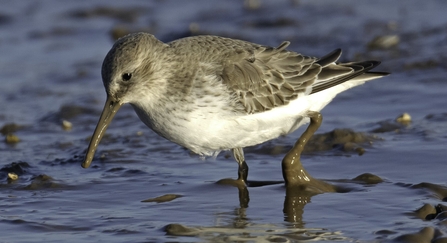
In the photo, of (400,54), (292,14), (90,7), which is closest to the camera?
(400,54)

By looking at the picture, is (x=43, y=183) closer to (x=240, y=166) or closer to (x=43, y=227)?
(x=43, y=227)

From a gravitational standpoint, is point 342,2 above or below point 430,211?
above

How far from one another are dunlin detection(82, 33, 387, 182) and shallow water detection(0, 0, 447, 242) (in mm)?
567

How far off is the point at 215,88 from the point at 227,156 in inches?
76.0

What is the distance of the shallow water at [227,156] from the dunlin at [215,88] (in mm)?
567

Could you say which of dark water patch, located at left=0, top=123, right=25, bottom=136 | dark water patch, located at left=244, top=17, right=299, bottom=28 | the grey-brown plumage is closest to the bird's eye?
the grey-brown plumage

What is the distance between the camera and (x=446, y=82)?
10.6 m

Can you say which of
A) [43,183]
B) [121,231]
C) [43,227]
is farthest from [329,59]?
[43,227]

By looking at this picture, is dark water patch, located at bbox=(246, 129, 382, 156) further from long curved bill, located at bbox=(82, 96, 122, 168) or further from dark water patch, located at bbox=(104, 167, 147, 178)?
long curved bill, located at bbox=(82, 96, 122, 168)

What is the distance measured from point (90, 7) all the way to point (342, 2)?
542cm

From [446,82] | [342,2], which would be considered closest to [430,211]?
[446,82]

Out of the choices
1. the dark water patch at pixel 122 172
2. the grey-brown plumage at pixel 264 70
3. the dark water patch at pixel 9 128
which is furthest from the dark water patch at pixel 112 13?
the grey-brown plumage at pixel 264 70

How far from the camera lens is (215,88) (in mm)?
6727

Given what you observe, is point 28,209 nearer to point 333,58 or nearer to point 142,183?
point 142,183
